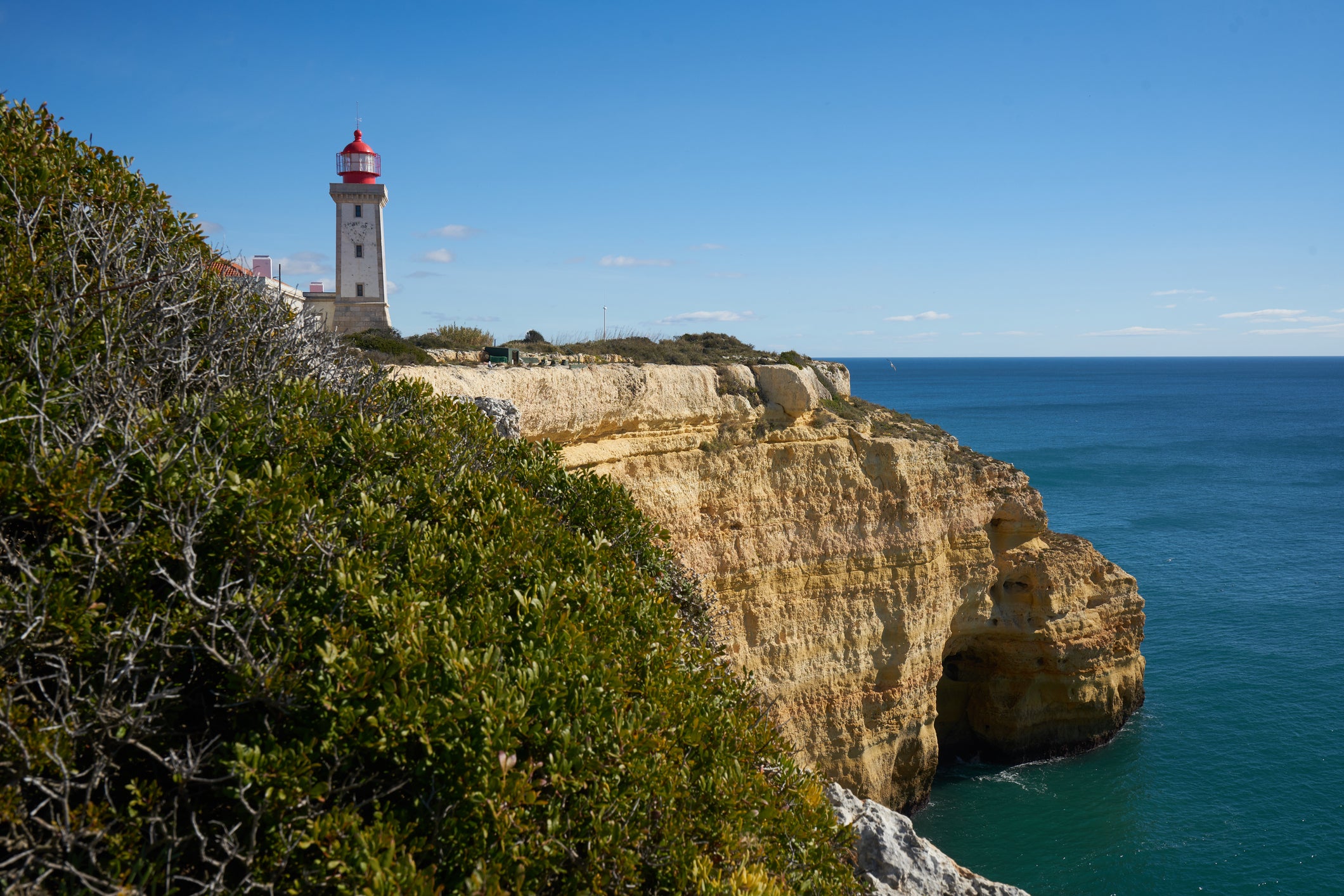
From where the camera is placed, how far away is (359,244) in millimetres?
24047

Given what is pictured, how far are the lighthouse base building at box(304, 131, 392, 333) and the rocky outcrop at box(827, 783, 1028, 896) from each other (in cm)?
1965

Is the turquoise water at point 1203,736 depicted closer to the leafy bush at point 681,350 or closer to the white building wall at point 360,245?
the leafy bush at point 681,350

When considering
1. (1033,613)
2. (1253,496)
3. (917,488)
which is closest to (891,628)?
(917,488)

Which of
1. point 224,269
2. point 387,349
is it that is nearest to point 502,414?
point 224,269

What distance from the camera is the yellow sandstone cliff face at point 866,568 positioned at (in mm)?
Result: 18266

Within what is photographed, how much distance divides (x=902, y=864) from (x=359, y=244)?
21.8 metres

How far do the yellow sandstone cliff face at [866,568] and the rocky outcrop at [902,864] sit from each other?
25.5 feet

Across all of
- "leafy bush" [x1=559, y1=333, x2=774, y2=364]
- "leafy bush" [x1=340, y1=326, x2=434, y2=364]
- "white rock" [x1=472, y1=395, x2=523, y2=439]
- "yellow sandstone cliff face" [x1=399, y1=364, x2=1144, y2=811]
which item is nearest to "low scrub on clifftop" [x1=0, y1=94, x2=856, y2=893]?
"white rock" [x1=472, y1=395, x2=523, y2=439]

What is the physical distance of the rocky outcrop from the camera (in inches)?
316

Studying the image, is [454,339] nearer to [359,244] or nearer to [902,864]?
[359,244]

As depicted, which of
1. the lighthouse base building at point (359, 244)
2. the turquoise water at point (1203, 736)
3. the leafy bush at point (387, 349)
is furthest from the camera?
the lighthouse base building at point (359, 244)

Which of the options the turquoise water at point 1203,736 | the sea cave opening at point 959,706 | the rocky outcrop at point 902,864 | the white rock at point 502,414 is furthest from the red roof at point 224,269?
the sea cave opening at point 959,706

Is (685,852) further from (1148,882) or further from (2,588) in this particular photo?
(1148,882)

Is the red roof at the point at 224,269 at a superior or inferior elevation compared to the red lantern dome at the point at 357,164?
inferior
